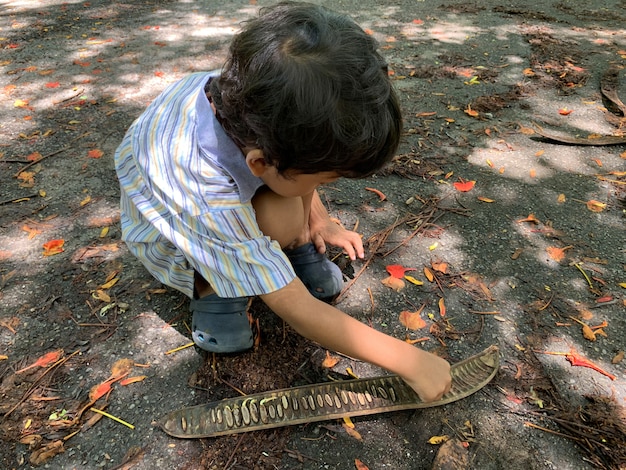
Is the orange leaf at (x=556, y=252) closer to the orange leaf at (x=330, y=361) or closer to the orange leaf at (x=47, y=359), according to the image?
the orange leaf at (x=330, y=361)

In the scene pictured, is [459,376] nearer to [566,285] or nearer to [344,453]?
[344,453]

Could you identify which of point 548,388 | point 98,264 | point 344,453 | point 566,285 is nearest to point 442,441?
point 344,453

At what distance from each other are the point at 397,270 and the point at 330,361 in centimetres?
50

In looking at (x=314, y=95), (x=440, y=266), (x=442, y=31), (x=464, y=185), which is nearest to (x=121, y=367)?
(x=314, y=95)

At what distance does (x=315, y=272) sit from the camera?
165 centimetres

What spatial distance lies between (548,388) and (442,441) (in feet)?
1.27

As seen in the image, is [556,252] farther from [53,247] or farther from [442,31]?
[442,31]

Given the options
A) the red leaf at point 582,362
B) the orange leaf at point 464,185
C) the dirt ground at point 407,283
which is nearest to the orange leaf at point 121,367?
the dirt ground at point 407,283

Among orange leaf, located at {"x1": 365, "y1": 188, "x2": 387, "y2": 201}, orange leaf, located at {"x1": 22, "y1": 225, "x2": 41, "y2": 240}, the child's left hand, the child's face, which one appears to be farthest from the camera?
orange leaf, located at {"x1": 365, "y1": 188, "x2": 387, "y2": 201}

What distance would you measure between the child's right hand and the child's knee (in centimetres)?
51

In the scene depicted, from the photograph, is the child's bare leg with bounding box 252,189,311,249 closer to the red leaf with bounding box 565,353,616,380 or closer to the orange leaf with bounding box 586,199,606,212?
the red leaf with bounding box 565,353,616,380

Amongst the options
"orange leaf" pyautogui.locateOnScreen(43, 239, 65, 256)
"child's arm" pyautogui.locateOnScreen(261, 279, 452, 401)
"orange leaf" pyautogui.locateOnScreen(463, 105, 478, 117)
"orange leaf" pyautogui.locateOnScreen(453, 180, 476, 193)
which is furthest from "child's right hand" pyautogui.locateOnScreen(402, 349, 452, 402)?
"orange leaf" pyautogui.locateOnScreen(463, 105, 478, 117)

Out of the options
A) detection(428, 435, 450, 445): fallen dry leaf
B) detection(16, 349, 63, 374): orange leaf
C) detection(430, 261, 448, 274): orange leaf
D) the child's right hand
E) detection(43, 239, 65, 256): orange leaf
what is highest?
the child's right hand

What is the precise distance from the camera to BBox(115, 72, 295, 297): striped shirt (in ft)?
3.75
